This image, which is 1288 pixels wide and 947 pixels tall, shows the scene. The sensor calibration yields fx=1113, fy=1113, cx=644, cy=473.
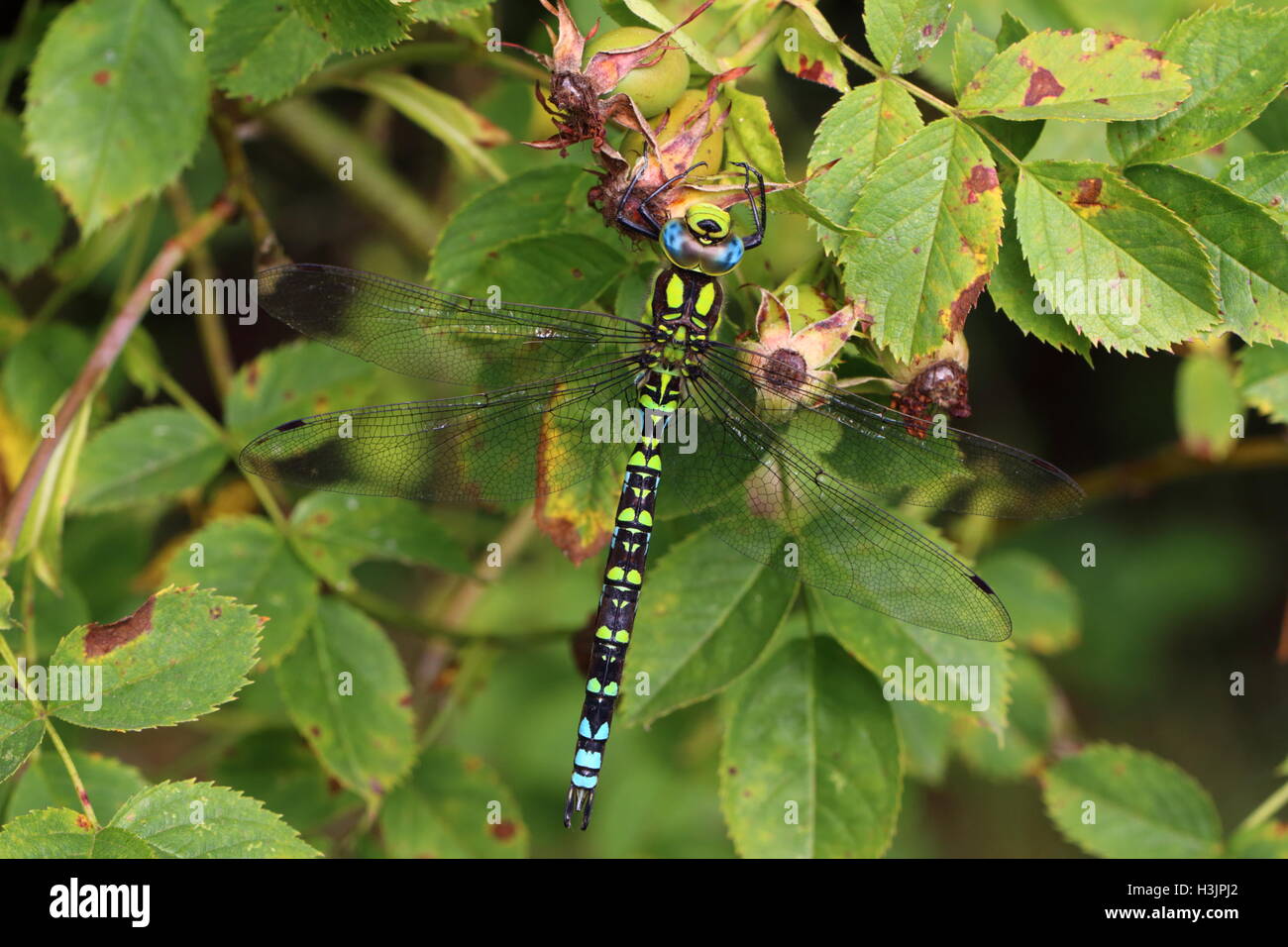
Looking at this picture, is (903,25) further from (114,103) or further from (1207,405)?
(114,103)

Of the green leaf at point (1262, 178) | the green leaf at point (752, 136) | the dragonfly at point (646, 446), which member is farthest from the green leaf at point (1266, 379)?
the green leaf at point (752, 136)

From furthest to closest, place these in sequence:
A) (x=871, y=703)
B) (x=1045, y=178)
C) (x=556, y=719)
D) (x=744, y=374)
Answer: (x=556, y=719) → (x=871, y=703) → (x=744, y=374) → (x=1045, y=178)

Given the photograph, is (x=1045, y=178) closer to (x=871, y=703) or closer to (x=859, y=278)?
(x=859, y=278)

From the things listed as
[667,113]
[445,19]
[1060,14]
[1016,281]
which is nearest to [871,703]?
[1016,281]

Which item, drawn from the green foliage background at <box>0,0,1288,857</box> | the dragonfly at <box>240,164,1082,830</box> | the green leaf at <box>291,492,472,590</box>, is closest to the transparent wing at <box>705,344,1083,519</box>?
the dragonfly at <box>240,164,1082,830</box>

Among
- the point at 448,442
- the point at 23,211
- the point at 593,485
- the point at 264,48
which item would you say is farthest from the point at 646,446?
the point at 23,211

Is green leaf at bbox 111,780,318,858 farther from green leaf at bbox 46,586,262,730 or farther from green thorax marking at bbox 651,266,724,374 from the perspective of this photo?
green thorax marking at bbox 651,266,724,374
